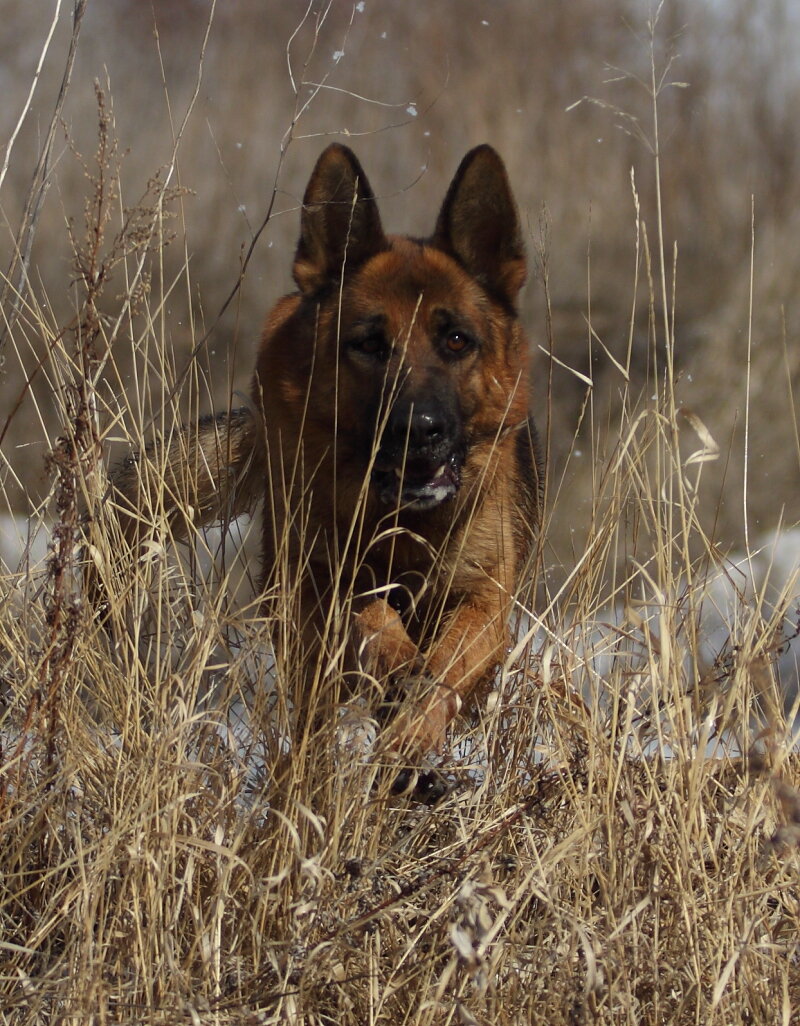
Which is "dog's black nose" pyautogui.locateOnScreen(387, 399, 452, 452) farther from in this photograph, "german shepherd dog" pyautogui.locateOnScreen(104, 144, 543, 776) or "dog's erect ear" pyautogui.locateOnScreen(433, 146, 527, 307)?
"dog's erect ear" pyautogui.locateOnScreen(433, 146, 527, 307)

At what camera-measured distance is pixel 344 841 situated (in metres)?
2.44

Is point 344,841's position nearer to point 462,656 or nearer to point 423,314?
point 462,656

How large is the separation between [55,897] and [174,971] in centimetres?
31

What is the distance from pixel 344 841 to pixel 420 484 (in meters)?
1.48

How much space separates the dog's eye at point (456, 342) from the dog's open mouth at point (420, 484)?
48 centimetres

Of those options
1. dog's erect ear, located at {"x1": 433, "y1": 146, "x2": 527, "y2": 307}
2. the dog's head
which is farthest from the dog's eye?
dog's erect ear, located at {"x1": 433, "y1": 146, "x2": 527, "y2": 307}

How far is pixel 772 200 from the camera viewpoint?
8781mm

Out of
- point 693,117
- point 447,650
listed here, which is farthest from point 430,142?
point 447,650

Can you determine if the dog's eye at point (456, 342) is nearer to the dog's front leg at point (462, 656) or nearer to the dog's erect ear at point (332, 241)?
the dog's erect ear at point (332, 241)

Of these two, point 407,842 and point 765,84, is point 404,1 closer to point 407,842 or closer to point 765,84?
point 765,84

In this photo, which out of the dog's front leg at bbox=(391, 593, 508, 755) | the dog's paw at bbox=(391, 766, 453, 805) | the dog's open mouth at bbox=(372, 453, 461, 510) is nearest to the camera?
the dog's paw at bbox=(391, 766, 453, 805)

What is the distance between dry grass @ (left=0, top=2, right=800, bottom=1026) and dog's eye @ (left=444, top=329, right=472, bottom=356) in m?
1.18

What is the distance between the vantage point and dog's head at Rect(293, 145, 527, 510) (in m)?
3.72

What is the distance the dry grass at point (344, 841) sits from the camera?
2.08 meters
